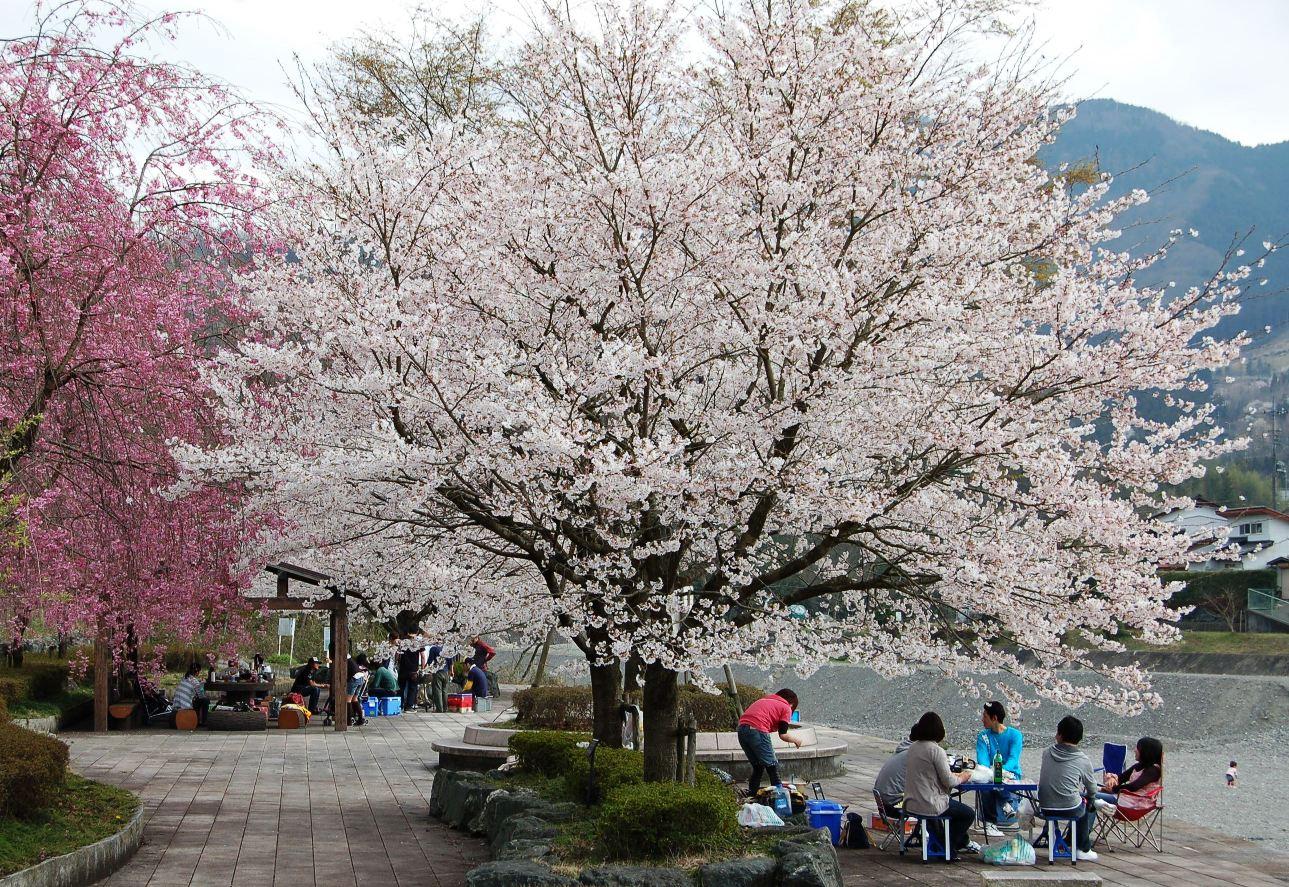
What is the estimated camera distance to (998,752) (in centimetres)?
1067

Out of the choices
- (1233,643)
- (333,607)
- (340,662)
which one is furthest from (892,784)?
(1233,643)

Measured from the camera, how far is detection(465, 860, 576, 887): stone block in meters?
6.66

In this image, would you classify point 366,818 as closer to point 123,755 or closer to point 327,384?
point 327,384

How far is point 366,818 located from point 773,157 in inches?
298

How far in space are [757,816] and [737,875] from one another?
5.72 ft

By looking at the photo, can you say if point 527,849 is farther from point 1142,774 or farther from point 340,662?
point 340,662

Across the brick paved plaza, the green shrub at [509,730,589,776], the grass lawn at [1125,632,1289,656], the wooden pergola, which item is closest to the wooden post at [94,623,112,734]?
the brick paved plaza

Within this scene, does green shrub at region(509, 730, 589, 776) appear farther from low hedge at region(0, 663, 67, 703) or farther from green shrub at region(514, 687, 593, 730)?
low hedge at region(0, 663, 67, 703)

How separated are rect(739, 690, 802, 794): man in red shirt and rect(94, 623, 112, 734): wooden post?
1194 centimetres

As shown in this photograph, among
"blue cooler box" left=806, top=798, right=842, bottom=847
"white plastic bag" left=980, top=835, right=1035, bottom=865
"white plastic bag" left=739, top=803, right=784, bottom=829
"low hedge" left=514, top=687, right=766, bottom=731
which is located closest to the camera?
"white plastic bag" left=739, top=803, right=784, bottom=829

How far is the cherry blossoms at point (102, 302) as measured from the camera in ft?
27.3

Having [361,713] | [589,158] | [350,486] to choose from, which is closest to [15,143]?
[350,486]

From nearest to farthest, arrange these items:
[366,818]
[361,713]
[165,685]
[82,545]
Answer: [82,545]
[366,818]
[361,713]
[165,685]

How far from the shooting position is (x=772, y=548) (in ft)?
40.5
